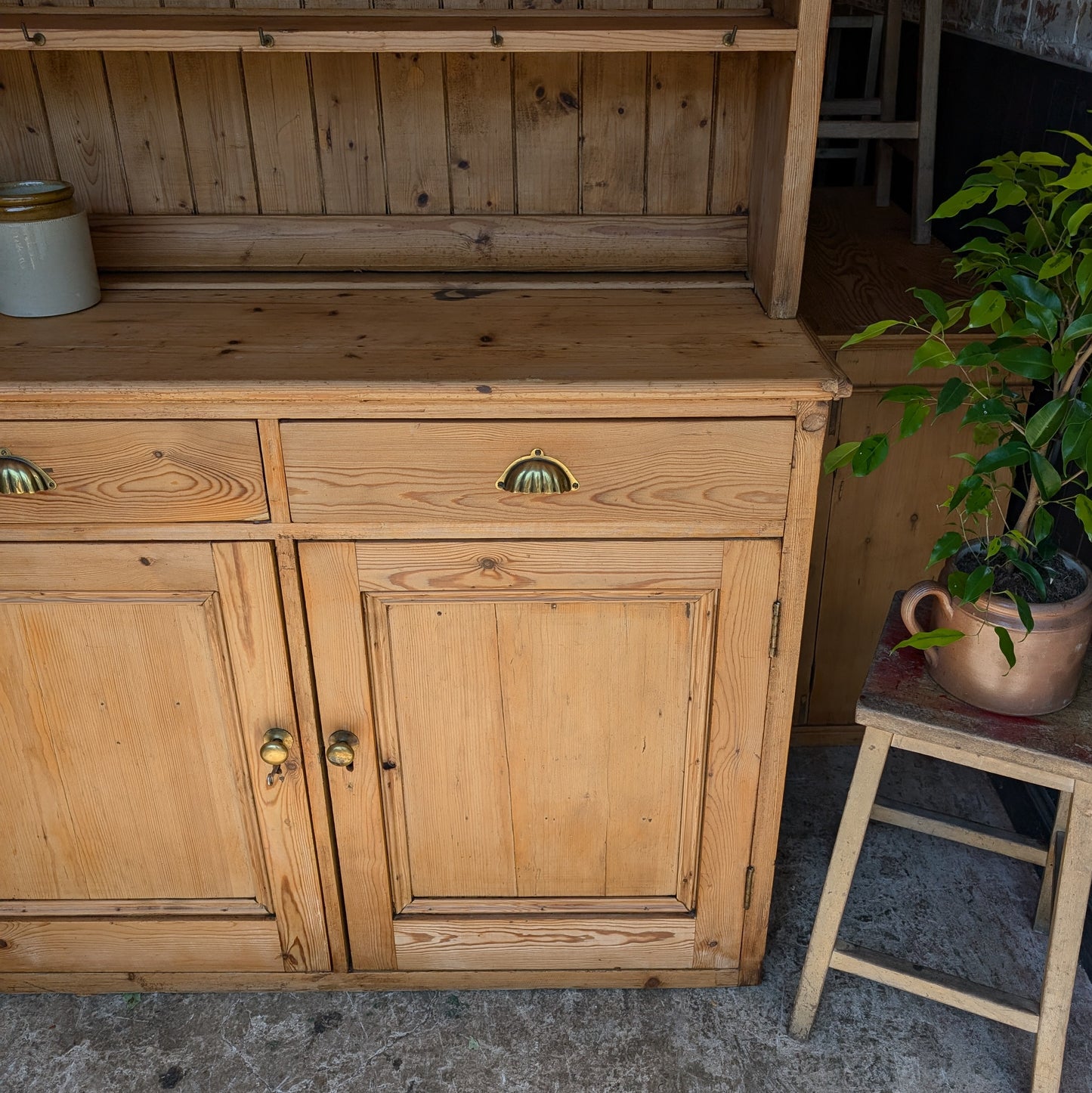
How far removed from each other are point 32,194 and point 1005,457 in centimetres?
136

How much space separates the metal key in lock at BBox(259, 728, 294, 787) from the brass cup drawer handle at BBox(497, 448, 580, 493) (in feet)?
1.75

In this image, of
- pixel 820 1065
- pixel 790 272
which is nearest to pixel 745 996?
pixel 820 1065

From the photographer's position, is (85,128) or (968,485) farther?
(85,128)

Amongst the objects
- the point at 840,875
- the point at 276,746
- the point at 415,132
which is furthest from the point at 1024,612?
the point at 415,132

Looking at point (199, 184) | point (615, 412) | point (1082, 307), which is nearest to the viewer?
point (1082, 307)

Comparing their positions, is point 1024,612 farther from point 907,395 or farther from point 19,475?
point 19,475

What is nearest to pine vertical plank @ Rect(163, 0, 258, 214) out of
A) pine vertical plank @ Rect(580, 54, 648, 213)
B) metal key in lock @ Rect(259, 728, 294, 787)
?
pine vertical plank @ Rect(580, 54, 648, 213)

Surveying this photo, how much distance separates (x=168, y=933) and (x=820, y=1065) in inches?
42.4

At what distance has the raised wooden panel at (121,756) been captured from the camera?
1475mm

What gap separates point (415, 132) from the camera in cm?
171

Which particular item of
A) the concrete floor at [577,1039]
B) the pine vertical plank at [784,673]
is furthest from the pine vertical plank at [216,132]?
the concrete floor at [577,1039]

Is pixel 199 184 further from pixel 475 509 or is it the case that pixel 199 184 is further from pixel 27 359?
pixel 475 509

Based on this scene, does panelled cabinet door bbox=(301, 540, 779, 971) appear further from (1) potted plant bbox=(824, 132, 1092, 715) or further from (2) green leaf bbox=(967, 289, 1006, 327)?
(2) green leaf bbox=(967, 289, 1006, 327)

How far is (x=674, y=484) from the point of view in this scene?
4.47 feet
